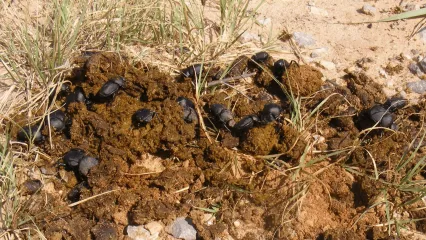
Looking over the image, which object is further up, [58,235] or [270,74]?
[270,74]

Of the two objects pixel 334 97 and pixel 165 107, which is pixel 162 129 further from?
pixel 334 97

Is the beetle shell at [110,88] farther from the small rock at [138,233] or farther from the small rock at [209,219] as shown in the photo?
the small rock at [209,219]

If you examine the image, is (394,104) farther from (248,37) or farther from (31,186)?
(31,186)

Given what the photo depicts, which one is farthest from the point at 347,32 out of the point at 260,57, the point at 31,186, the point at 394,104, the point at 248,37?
the point at 31,186

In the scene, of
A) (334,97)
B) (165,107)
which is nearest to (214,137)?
(165,107)

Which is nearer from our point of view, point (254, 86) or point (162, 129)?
point (162, 129)

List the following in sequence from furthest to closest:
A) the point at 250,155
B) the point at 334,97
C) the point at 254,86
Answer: the point at 254,86, the point at 334,97, the point at 250,155

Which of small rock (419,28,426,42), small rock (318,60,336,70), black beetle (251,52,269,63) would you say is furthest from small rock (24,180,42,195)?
small rock (419,28,426,42)

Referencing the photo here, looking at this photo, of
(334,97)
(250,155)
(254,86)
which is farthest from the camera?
(254,86)
